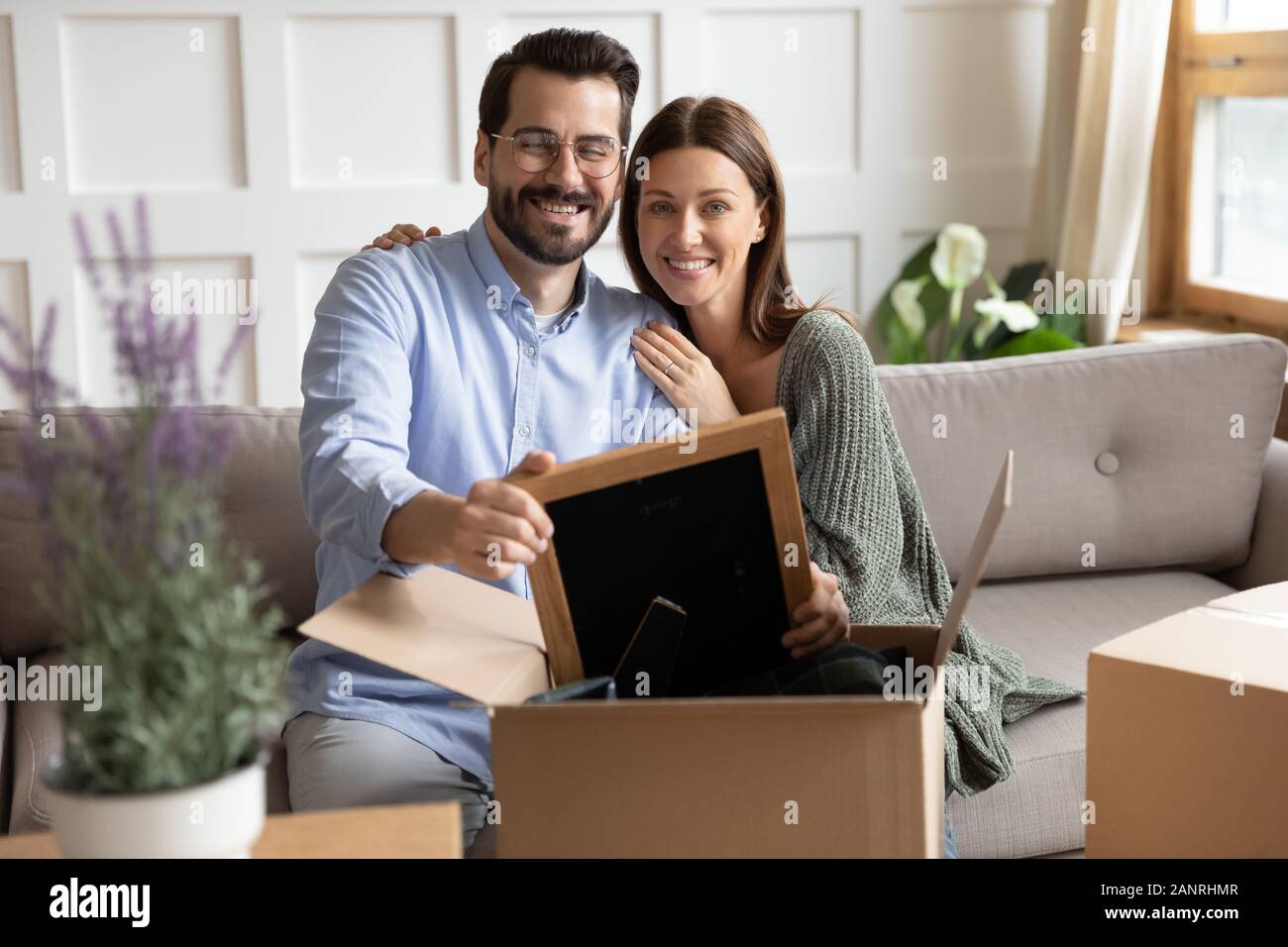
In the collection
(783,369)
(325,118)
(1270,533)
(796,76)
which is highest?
(796,76)

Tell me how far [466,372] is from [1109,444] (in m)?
1.17

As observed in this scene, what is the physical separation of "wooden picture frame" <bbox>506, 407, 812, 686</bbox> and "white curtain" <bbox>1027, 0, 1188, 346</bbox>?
2.59 m

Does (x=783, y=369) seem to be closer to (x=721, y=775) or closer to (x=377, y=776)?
(x=377, y=776)

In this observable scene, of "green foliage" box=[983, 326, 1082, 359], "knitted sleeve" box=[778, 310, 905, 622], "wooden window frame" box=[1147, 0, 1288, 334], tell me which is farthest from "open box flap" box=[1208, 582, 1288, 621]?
"wooden window frame" box=[1147, 0, 1288, 334]

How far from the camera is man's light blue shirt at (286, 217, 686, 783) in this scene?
1.52 metres

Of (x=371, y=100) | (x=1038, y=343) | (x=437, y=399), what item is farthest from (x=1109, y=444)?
(x=371, y=100)

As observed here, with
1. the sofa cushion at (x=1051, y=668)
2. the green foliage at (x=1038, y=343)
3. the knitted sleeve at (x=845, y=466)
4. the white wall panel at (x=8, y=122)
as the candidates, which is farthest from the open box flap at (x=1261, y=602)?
the white wall panel at (x=8, y=122)

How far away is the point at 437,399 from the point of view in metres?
1.70

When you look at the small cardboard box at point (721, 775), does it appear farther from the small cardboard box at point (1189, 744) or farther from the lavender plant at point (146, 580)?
the small cardboard box at point (1189, 744)

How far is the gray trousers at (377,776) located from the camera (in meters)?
1.48

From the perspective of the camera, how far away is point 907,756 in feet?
3.20
